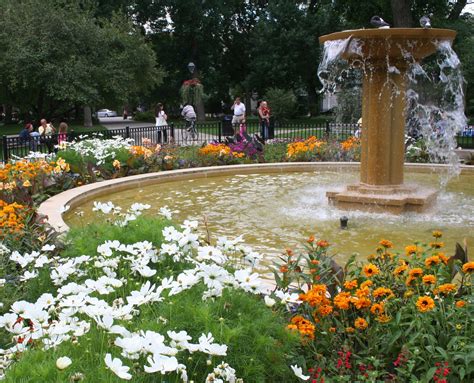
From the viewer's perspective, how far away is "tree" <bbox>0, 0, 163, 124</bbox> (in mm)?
26828

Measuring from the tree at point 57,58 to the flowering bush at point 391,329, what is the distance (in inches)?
995

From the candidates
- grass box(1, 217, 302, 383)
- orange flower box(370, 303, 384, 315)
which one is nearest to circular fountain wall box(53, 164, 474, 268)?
orange flower box(370, 303, 384, 315)

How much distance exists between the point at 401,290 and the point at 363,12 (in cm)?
2781

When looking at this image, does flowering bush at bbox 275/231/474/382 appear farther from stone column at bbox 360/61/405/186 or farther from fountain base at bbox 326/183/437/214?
stone column at bbox 360/61/405/186

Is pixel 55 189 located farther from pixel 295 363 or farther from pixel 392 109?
pixel 295 363

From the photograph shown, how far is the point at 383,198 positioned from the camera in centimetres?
849

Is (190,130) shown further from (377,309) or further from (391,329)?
(377,309)

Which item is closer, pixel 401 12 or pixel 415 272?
pixel 415 272

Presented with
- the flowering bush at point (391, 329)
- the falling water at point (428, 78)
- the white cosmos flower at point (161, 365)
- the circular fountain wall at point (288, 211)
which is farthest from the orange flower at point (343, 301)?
the falling water at point (428, 78)

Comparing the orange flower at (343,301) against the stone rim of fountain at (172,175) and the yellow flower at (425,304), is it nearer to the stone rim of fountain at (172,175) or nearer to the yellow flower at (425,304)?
the yellow flower at (425,304)

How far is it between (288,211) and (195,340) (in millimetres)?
5923

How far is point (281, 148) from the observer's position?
15.6 meters

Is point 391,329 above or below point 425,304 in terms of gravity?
below

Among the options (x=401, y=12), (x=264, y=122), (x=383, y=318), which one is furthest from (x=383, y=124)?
(x=401, y=12)
